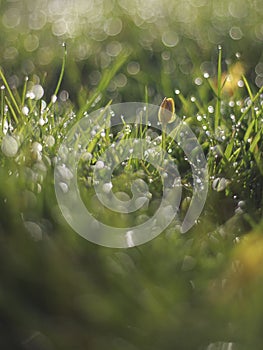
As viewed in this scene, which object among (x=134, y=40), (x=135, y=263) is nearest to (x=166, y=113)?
(x=135, y=263)

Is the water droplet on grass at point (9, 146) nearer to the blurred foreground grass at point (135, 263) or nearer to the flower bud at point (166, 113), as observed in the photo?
the blurred foreground grass at point (135, 263)

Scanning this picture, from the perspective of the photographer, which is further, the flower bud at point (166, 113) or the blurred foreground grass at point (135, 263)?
the flower bud at point (166, 113)

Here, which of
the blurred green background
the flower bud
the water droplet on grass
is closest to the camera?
the water droplet on grass

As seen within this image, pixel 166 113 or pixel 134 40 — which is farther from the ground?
pixel 134 40

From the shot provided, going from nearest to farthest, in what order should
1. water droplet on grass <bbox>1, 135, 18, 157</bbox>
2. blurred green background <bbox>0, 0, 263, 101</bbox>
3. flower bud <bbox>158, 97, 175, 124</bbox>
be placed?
water droplet on grass <bbox>1, 135, 18, 157</bbox>, flower bud <bbox>158, 97, 175, 124</bbox>, blurred green background <bbox>0, 0, 263, 101</bbox>

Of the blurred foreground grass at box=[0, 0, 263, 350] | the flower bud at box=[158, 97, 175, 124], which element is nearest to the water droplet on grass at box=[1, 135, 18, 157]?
the blurred foreground grass at box=[0, 0, 263, 350]

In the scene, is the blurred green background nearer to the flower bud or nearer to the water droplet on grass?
the flower bud

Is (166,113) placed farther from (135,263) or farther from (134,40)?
(134,40)

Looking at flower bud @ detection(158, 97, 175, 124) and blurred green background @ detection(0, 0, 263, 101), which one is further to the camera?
blurred green background @ detection(0, 0, 263, 101)

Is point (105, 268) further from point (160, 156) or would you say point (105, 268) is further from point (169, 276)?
point (160, 156)

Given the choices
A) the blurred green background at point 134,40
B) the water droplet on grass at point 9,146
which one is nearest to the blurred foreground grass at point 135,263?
the water droplet on grass at point 9,146

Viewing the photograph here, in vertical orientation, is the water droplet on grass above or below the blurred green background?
below

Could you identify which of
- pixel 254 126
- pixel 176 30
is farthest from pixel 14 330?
pixel 176 30

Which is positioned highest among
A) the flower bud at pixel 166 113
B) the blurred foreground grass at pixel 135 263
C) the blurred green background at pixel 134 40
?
the blurred green background at pixel 134 40
